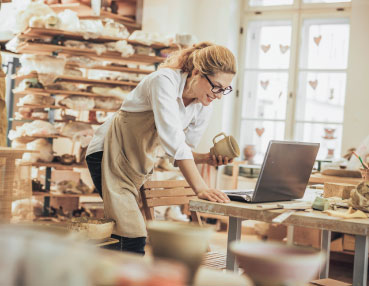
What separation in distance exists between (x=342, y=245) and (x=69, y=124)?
8.70 feet

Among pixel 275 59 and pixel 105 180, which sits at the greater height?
pixel 275 59

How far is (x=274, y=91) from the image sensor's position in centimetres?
633

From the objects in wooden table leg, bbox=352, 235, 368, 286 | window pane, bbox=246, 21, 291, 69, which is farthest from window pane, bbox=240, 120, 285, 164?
wooden table leg, bbox=352, 235, 368, 286

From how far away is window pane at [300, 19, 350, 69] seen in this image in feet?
19.6

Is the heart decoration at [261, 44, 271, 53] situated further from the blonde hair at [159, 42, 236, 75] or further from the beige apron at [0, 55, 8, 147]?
the blonde hair at [159, 42, 236, 75]

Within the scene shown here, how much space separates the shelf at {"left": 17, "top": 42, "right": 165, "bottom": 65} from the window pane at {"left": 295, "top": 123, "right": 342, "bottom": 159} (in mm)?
2095

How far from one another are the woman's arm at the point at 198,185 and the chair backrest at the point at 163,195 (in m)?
0.73

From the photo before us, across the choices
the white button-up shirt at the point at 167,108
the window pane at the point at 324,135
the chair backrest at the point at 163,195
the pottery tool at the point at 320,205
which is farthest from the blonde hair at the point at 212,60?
the window pane at the point at 324,135

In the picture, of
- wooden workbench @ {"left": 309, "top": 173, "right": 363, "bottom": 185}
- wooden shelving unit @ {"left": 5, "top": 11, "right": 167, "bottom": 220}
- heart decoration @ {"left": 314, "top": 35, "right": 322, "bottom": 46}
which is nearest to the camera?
wooden workbench @ {"left": 309, "top": 173, "right": 363, "bottom": 185}

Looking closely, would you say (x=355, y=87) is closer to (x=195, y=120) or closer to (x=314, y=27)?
(x=314, y=27)

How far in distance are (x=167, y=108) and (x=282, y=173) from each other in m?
0.54

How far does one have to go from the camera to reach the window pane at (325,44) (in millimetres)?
5980

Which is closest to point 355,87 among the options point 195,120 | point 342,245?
point 342,245

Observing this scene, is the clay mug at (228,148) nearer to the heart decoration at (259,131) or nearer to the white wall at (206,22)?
the white wall at (206,22)
